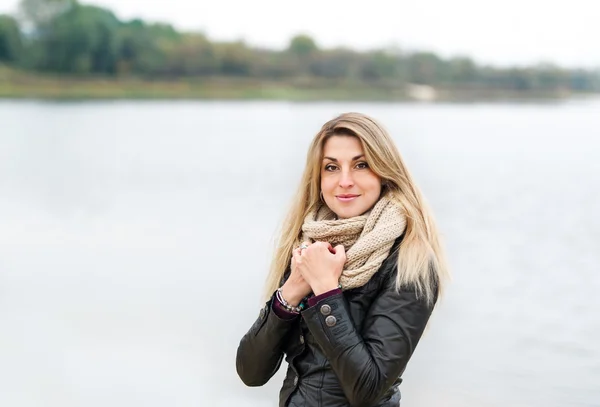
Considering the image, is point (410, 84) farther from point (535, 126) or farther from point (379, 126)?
point (379, 126)

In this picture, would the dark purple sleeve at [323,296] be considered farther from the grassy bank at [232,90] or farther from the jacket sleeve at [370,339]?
the grassy bank at [232,90]

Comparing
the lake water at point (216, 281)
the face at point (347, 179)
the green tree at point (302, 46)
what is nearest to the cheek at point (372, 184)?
the face at point (347, 179)

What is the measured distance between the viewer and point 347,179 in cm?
206

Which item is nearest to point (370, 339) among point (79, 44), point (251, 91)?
point (251, 91)

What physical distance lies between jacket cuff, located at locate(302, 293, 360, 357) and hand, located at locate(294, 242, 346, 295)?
0.16 feet

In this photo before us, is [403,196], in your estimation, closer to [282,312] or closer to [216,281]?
[282,312]

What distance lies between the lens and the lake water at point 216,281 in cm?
566

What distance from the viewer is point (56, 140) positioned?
3238 centimetres

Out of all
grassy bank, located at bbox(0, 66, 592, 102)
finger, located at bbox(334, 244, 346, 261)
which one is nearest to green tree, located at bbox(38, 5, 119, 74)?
grassy bank, located at bbox(0, 66, 592, 102)

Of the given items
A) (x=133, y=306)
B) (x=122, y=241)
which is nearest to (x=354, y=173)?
(x=133, y=306)

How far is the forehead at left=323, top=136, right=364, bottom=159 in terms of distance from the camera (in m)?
2.06

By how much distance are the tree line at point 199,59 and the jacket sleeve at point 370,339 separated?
61735 millimetres

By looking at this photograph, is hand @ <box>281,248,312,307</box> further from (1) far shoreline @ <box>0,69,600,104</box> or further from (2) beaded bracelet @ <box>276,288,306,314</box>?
(1) far shoreline @ <box>0,69,600,104</box>

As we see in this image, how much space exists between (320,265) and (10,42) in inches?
2646
